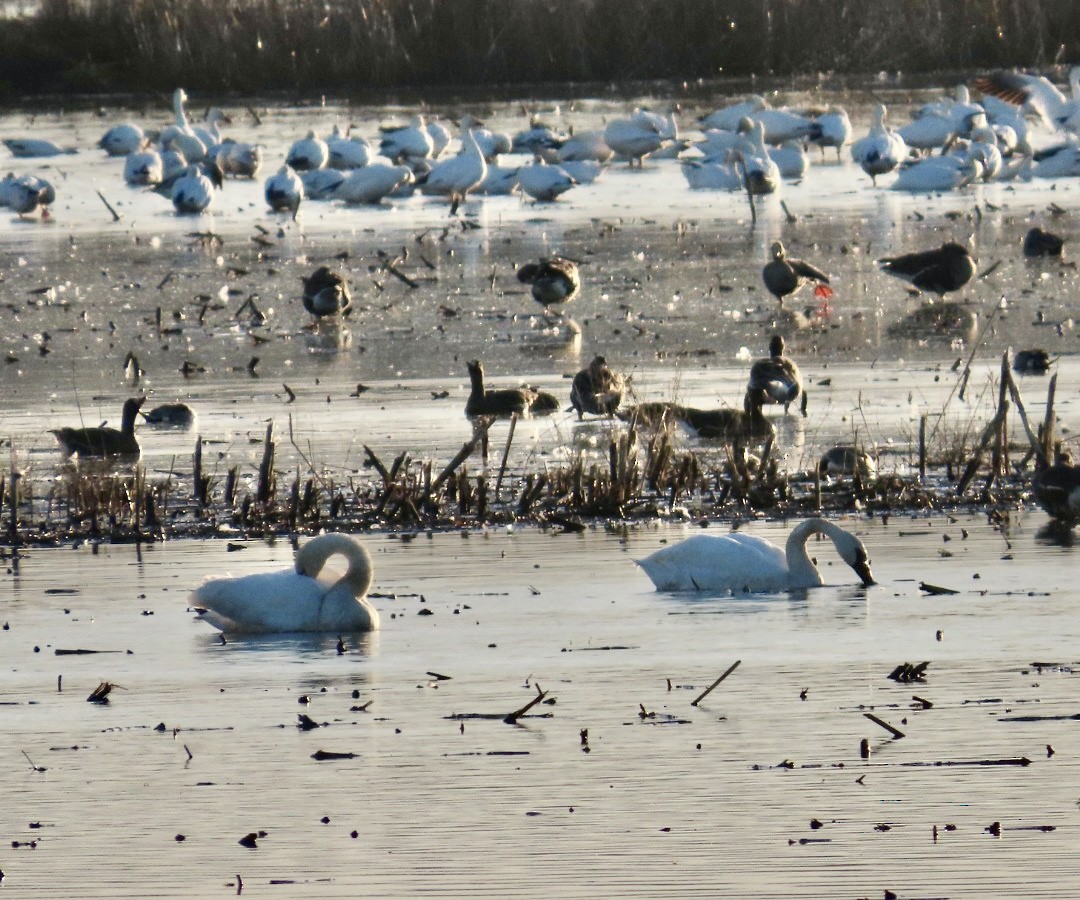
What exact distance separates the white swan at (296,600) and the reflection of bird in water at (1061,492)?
3259 millimetres

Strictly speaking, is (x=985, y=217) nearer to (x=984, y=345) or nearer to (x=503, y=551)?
(x=984, y=345)

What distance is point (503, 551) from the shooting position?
10016 mm

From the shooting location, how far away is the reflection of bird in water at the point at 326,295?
60.1ft

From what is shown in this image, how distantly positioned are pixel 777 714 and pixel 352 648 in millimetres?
1746

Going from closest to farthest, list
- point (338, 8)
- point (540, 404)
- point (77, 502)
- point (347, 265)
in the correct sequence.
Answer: point (77, 502), point (540, 404), point (347, 265), point (338, 8)

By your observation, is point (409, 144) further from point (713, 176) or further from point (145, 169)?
point (713, 176)

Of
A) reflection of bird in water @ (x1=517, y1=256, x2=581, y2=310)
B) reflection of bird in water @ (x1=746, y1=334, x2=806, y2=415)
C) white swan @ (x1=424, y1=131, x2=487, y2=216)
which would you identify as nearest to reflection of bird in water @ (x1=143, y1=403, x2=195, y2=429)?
reflection of bird in water @ (x1=746, y1=334, x2=806, y2=415)

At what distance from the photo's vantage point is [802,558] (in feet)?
29.6

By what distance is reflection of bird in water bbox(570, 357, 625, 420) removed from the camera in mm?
13531

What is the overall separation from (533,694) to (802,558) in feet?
6.39

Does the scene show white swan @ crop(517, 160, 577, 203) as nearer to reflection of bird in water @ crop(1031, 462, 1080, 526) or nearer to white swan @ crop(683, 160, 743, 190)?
white swan @ crop(683, 160, 743, 190)

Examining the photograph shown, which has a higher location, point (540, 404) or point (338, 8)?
point (338, 8)

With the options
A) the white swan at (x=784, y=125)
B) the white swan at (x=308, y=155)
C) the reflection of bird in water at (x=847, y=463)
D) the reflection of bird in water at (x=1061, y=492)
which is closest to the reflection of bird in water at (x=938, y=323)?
the reflection of bird in water at (x=847, y=463)

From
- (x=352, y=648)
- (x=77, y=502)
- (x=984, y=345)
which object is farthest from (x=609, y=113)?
(x=352, y=648)
